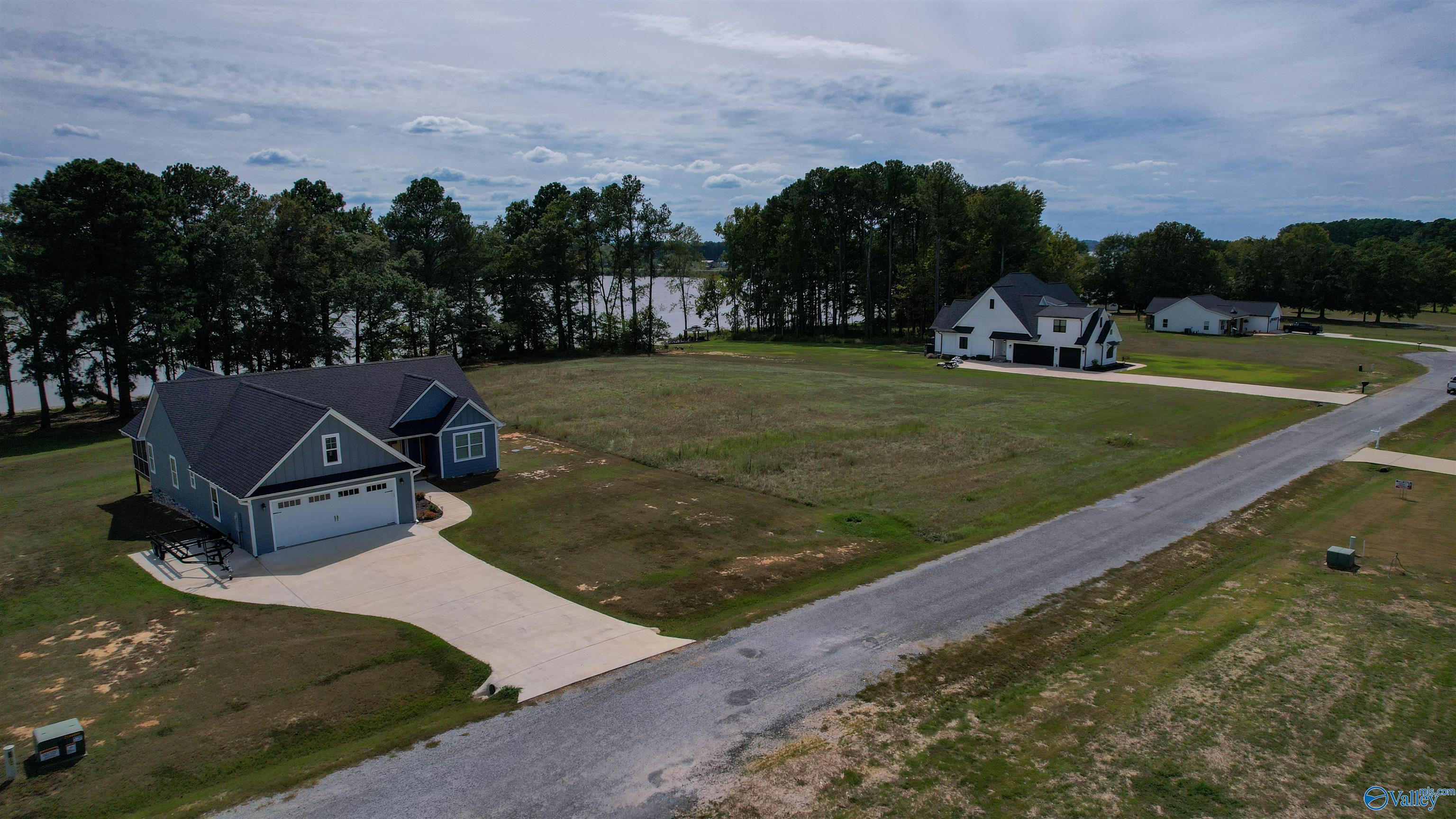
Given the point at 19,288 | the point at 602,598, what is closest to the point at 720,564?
the point at 602,598

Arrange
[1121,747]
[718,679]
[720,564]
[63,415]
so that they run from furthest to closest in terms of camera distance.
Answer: [63,415]
[720,564]
[718,679]
[1121,747]

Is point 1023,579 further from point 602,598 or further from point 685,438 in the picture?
point 685,438

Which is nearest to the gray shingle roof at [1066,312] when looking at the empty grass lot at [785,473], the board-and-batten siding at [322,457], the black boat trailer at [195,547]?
the empty grass lot at [785,473]

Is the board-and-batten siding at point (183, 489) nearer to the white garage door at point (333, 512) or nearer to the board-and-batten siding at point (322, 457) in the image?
the white garage door at point (333, 512)

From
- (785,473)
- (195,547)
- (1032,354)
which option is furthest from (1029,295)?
(195,547)

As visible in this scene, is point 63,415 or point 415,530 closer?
point 415,530
